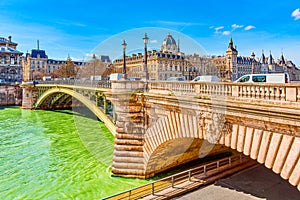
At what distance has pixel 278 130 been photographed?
6598 mm

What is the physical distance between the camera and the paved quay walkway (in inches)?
421

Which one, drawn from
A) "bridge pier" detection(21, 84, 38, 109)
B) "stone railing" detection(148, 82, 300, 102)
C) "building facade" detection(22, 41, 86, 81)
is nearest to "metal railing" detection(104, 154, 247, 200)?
"stone railing" detection(148, 82, 300, 102)

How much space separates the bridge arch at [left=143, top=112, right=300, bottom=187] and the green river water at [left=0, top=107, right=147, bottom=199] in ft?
7.59

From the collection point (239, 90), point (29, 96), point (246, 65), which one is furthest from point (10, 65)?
point (239, 90)

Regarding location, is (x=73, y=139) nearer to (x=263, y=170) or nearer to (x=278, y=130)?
(x=263, y=170)

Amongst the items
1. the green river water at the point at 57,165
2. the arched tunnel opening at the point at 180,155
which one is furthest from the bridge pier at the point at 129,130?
the arched tunnel opening at the point at 180,155

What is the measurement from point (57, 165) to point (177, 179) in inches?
325

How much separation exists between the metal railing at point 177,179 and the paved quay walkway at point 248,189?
67 centimetres

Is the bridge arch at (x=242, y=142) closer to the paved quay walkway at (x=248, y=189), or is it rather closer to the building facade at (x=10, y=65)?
the paved quay walkway at (x=248, y=189)

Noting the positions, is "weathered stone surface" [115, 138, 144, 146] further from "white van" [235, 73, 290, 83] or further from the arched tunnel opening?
"white van" [235, 73, 290, 83]

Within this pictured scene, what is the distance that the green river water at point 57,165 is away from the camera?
12.3m

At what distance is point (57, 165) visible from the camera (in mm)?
16219

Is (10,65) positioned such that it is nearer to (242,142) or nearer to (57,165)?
(57,165)

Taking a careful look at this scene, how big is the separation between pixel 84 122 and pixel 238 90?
26567 millimetres
